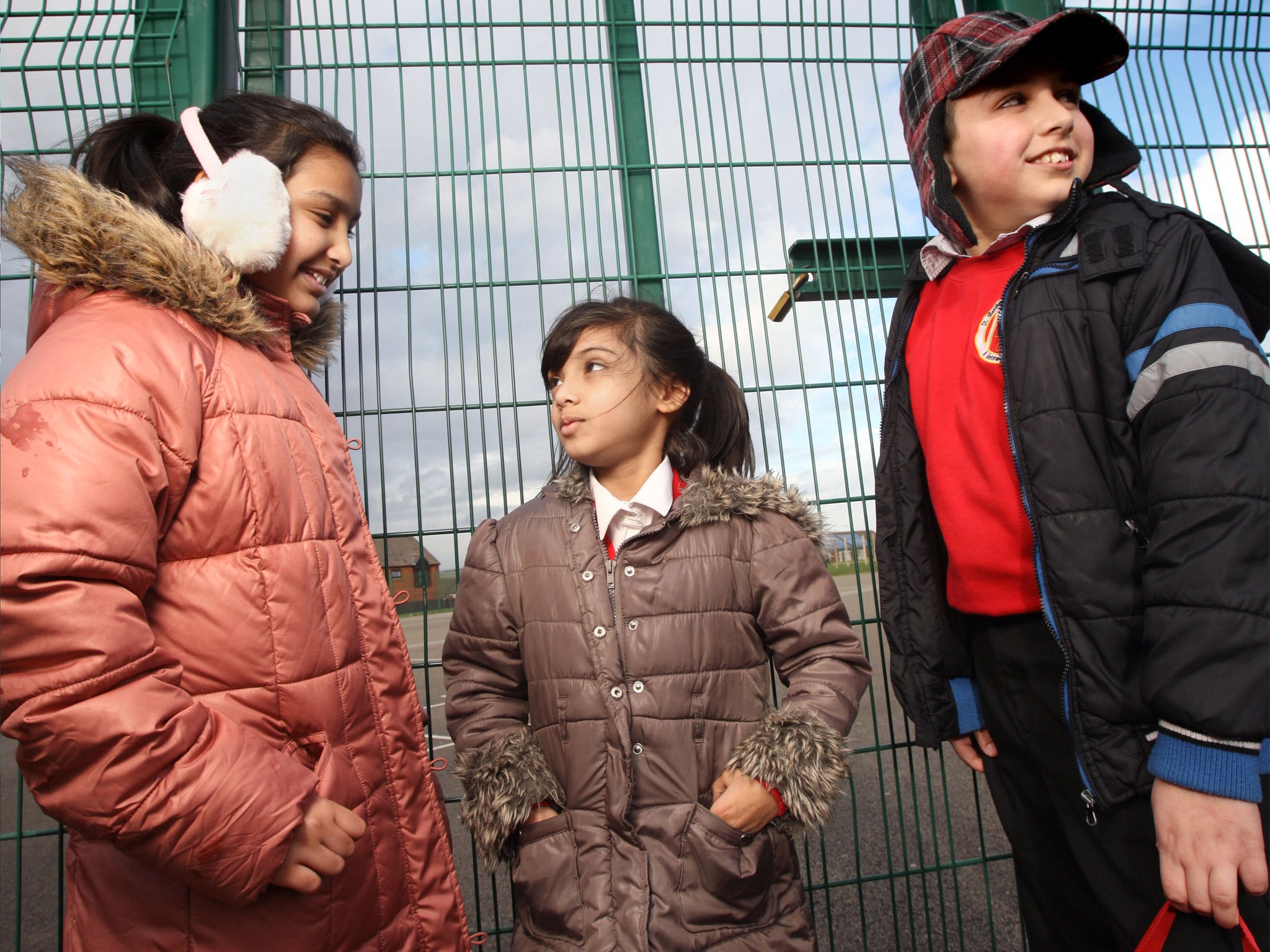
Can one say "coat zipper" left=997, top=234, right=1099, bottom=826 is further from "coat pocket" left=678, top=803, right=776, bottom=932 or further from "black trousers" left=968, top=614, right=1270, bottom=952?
"coat pocket" left=678, top=803, right=776, bottom=932

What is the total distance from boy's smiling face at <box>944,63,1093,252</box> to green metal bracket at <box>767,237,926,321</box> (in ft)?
2.40

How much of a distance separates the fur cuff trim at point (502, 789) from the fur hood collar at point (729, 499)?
0.56 metres

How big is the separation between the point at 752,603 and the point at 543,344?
2.82 ft

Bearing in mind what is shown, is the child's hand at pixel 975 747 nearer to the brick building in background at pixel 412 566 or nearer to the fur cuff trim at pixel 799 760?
the fur cuff trim at pixel 799 760

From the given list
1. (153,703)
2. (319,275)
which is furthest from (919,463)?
(153,703)

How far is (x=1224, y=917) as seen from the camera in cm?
105

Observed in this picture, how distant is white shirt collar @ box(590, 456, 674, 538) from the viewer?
1622mm

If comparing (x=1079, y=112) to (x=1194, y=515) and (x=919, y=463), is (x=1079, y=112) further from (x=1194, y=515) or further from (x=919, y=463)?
(x=1194, y=515)

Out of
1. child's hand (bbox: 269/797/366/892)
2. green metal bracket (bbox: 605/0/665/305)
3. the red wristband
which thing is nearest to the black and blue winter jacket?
the red wristband

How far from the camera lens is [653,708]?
1428 millimetres

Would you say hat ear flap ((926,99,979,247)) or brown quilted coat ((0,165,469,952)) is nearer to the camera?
brown quilted coat ((0,165,469,952))

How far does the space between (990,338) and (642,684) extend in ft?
3.34

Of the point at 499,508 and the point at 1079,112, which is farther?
the point at 499,508

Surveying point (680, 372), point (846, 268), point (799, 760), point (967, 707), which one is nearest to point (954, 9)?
point (846, 268)
